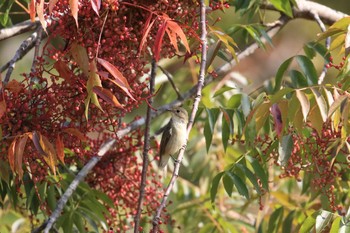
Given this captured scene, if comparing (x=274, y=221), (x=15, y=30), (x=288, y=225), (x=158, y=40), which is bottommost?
(x=288, y=225)

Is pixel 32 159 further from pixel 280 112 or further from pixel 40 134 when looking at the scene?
pixel 280 112

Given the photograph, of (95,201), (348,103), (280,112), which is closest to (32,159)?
(95,201)

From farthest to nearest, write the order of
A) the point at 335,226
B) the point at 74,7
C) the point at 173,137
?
the point at 173,137 → the point at 335,226 → the point at 74,7

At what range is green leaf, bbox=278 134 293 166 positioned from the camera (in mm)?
3733

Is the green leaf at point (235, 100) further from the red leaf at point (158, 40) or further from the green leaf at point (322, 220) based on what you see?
the red leaf at point (158, 40)

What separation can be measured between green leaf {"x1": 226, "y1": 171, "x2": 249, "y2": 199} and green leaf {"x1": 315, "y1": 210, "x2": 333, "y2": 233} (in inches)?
18.7

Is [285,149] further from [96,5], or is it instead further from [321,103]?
[96,5]

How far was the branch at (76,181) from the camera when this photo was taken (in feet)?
12.9

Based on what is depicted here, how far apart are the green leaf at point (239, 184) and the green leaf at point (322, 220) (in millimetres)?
475

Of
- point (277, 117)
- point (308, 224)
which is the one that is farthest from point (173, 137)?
point (277, 117)

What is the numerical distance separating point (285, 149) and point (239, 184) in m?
0.41

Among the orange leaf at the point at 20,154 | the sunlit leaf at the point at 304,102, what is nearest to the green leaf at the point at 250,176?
the sunlit leaf at the point at 304,102

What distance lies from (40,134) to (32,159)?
37 cm

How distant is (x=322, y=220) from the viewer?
3646mm
